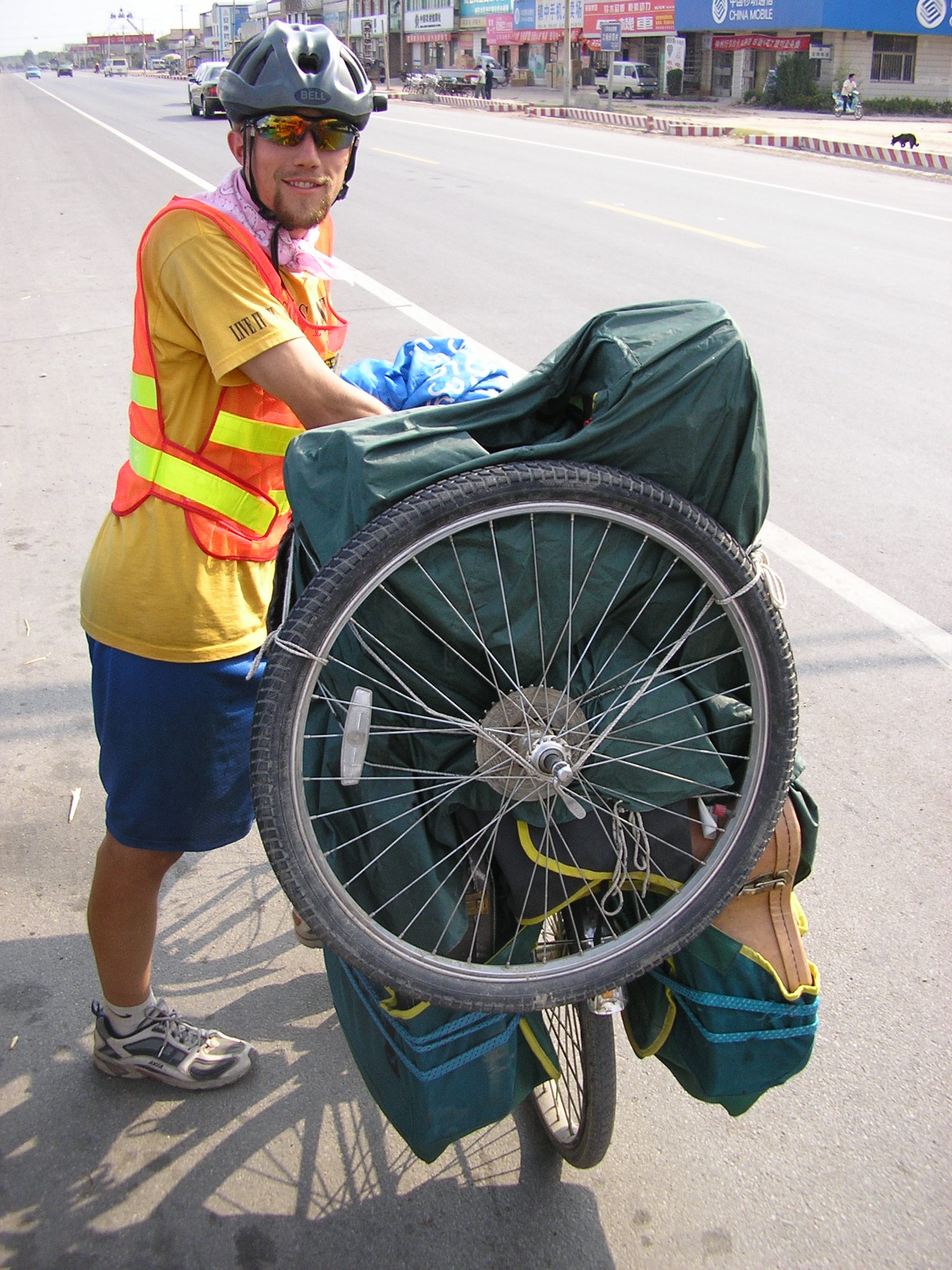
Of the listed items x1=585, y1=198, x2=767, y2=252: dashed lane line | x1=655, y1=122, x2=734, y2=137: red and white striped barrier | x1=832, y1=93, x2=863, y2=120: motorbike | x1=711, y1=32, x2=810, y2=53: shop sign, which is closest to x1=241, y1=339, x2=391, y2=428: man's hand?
x1=585, y1=198, x2=767, y2=252: dashed lane line

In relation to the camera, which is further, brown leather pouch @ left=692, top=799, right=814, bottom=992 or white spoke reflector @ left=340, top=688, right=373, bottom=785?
brown leather pouch @ left=692, top=799, right=814, bottom=992

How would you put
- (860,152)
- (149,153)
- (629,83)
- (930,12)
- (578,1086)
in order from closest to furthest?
(578,1086) → (149,153) → (860,152) → (930,12) → (629,83)

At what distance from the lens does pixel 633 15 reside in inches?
1982

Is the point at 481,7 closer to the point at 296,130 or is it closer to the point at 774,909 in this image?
the point at 296,130

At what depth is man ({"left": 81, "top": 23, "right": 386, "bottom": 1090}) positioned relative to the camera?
1920 mm

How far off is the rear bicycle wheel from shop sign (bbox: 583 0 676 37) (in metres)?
53.3

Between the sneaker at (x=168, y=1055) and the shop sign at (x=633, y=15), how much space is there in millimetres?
53352

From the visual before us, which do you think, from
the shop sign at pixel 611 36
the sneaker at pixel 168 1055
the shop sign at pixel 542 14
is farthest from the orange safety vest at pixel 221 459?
the shop sign at pixel 542 14

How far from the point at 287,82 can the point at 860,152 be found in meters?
24.4

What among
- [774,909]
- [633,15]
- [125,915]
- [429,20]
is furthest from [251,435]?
[429,20]

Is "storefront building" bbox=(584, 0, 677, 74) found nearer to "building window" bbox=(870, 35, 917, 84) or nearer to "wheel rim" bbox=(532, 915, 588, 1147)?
"building window" bbox=(870, 35, 917, 84)

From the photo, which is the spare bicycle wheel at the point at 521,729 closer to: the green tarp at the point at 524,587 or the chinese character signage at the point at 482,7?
the green tarp at the point at 524,587

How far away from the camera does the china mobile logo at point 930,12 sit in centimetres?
4144

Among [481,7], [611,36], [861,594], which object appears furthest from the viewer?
[481,7]
